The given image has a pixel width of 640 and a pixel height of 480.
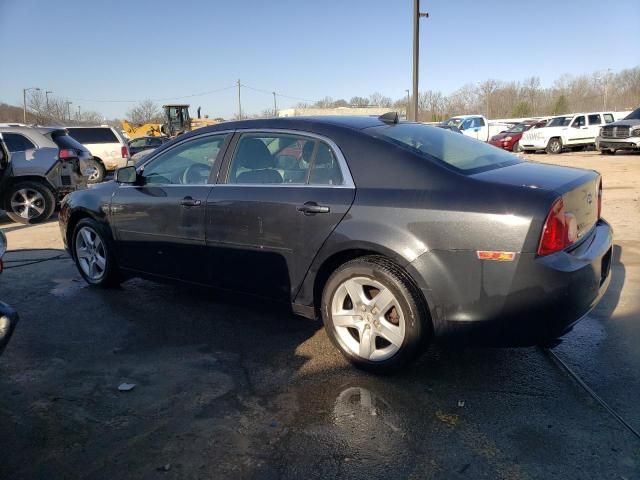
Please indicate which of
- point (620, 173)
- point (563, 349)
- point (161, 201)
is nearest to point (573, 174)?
point (563, 349)

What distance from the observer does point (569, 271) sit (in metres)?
2.83

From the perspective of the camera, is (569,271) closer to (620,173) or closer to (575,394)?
(575,394)

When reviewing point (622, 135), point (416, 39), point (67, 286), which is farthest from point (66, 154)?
point (622, 135)

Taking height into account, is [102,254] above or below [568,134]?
below

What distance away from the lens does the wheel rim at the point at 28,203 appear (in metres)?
9.32

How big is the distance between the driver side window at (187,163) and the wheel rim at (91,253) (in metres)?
1.00

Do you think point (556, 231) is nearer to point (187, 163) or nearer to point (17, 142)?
point (187, 163)

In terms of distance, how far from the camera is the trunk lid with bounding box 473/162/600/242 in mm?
2969

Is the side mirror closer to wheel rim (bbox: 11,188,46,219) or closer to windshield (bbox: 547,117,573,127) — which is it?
wheel rim (bbox: 11,188,46,219)

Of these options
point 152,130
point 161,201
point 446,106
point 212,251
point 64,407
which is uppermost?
point 446,106

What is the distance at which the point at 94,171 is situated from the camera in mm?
10719

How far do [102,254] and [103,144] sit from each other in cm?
1230

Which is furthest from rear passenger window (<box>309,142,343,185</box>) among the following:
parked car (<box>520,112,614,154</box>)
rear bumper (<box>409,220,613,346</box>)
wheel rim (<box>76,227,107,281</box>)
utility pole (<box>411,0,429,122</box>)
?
parked car (<box>520,112,614,154</box>)

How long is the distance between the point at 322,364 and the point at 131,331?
166 centimetres
